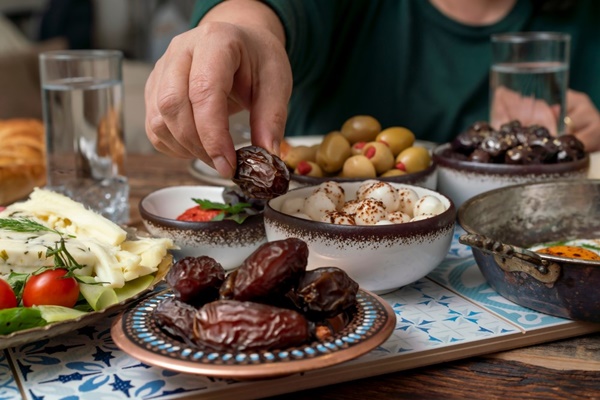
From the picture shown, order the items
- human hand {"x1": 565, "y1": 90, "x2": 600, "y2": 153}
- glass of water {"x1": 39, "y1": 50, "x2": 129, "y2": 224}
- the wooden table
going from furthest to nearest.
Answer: human hand {"x1": 565, "y1": 90, "x2": 600, "y2": 153}, glass of water {"x1": 39, "y1": 50, "x2": 129, "y2": 224}, the wooden table

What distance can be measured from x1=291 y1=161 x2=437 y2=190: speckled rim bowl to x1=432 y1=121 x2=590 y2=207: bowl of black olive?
53mm

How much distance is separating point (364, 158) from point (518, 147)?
0.95 ft

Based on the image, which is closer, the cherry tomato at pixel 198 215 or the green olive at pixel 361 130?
the cherry tomato at pixel 198 215

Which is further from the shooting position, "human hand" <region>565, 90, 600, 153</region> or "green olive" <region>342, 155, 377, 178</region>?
"human hand" <region>565, 90, 600, 153</region>

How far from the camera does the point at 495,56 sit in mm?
1799

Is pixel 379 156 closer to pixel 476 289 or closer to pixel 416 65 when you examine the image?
pixel 476 289

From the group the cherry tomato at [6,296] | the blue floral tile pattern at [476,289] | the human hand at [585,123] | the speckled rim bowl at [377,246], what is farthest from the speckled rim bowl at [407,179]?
the human hand at [585,123]

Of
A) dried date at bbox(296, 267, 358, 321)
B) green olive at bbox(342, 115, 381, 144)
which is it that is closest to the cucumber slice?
dried date at bbox(296, 267, 358, 321)

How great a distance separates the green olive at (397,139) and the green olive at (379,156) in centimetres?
4

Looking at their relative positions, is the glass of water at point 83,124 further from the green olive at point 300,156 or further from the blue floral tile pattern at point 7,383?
the blue floral tile pattern at point 7,383

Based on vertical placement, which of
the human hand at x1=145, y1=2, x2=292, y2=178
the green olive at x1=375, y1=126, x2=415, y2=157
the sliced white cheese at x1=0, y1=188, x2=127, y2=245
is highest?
the human hand at x1=145, y1=2, x2=292, y2=178

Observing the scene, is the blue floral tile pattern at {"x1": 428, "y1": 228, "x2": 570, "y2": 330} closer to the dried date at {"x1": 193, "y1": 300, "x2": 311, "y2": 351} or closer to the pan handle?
the pan handle

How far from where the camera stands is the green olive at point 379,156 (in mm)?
1385

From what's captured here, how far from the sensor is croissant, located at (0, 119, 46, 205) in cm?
157
